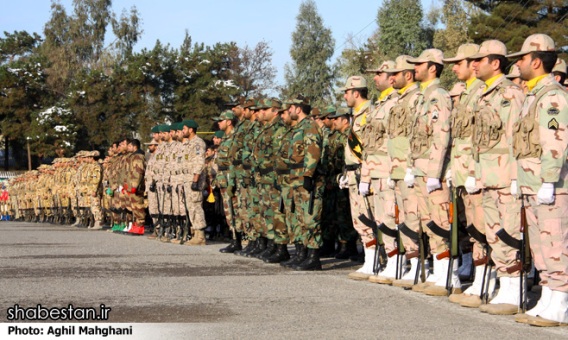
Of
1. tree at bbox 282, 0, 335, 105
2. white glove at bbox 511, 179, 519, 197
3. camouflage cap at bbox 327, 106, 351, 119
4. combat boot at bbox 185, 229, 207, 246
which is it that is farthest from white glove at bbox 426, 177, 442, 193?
tree at bbox 282, 0, 335, 105

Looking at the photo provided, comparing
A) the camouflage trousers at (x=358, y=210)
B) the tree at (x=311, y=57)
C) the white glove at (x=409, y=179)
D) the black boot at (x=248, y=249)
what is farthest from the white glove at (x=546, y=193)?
the tree at (x=311, y=57)

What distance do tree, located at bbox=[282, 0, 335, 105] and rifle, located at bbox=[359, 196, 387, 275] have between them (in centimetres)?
6194

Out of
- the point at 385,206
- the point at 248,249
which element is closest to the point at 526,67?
the point at 385,206

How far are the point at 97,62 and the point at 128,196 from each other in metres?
48.5

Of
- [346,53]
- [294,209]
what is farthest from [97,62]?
[294,209]

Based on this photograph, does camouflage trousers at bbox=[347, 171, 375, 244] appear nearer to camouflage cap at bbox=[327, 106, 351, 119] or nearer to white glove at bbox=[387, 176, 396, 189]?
white glove at bbox=[387, 176, 396, 189]

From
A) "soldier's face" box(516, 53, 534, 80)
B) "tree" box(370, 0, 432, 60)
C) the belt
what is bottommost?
the belt

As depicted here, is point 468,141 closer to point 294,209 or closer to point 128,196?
point 294,209

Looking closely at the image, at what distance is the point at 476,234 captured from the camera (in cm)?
1037

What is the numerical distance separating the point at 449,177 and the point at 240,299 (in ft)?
8.13

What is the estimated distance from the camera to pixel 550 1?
37.4m

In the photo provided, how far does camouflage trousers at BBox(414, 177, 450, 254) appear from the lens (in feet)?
35.5

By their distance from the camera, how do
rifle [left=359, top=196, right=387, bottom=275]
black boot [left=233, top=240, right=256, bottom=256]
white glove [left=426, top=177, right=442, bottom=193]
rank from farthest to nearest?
1. black boot [left=233, top=240, right=256, bottom=256]
2. rifle [left=359, top=196, right=387, bottom=275]
3. white glove [left=426, top=177, right=442, bottom=193]

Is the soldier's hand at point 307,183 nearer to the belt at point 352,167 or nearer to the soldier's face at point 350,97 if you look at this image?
the belt at point 352,167
